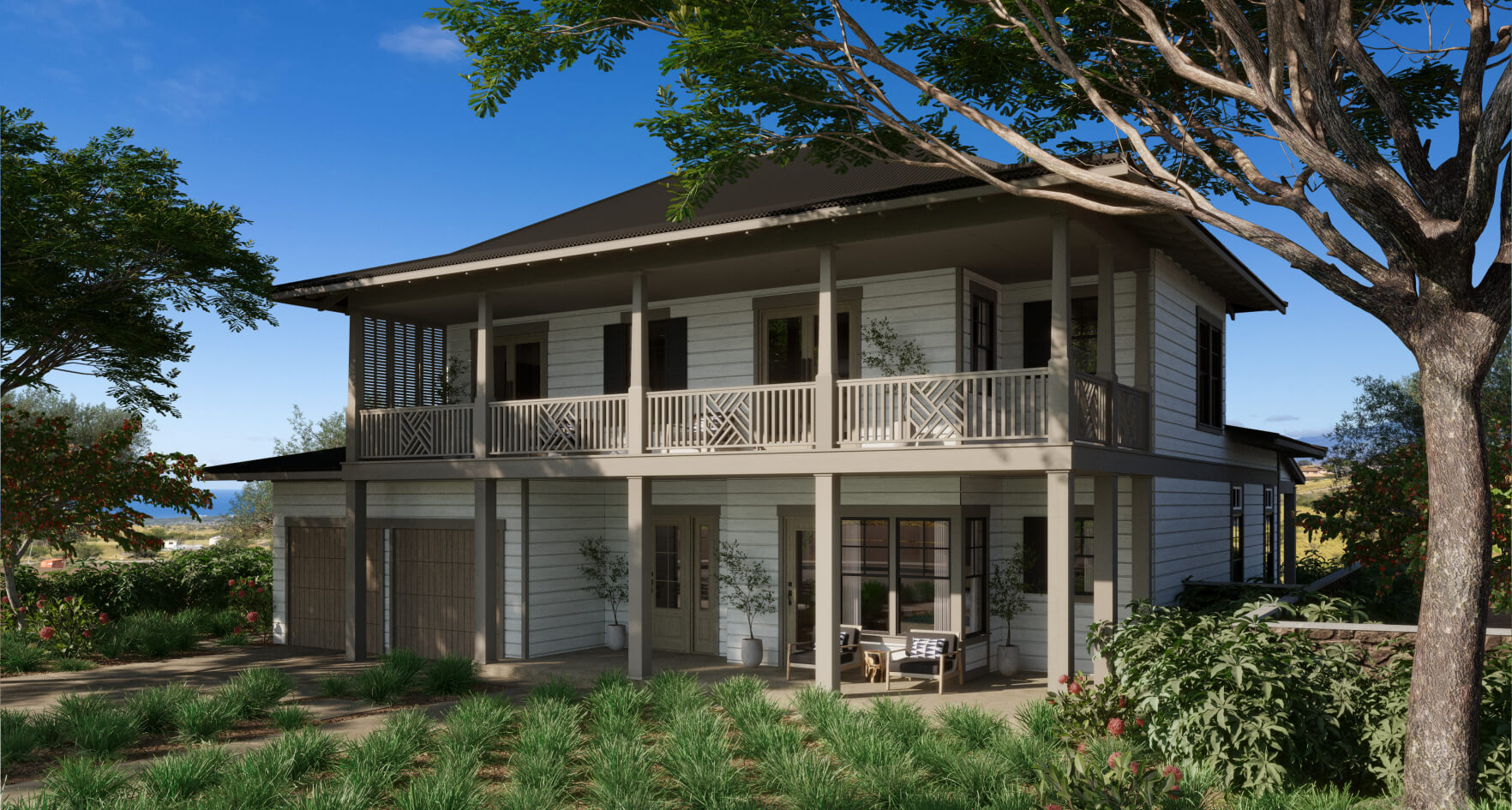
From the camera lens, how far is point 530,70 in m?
12.7

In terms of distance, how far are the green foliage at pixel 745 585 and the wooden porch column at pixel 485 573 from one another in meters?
3.38

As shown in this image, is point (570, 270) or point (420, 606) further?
point (420, 606)

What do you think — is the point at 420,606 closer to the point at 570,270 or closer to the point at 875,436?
the point at 570,270

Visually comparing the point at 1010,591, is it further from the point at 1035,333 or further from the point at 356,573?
the point at 356,573

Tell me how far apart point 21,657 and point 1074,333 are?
1595 cm

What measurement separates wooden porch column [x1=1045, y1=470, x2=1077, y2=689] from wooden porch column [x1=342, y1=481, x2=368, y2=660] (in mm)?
11118

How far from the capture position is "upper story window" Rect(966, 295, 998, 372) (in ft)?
49.6

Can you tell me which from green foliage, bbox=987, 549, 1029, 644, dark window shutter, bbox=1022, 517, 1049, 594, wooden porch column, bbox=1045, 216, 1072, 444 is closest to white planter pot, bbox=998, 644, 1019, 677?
green foliage, bbox=987, 549, 1029, 644

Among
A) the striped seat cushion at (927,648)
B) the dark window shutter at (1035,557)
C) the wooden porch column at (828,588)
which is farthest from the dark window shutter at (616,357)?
the dark window shutter at (1035,557)

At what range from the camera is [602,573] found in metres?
18.1

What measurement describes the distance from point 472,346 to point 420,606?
4503 millimetres

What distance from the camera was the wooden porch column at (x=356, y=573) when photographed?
17.6 m

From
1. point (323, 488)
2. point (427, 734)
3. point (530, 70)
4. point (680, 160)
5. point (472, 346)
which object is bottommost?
point (427, 734)

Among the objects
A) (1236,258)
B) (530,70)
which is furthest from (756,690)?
(1236,258)
